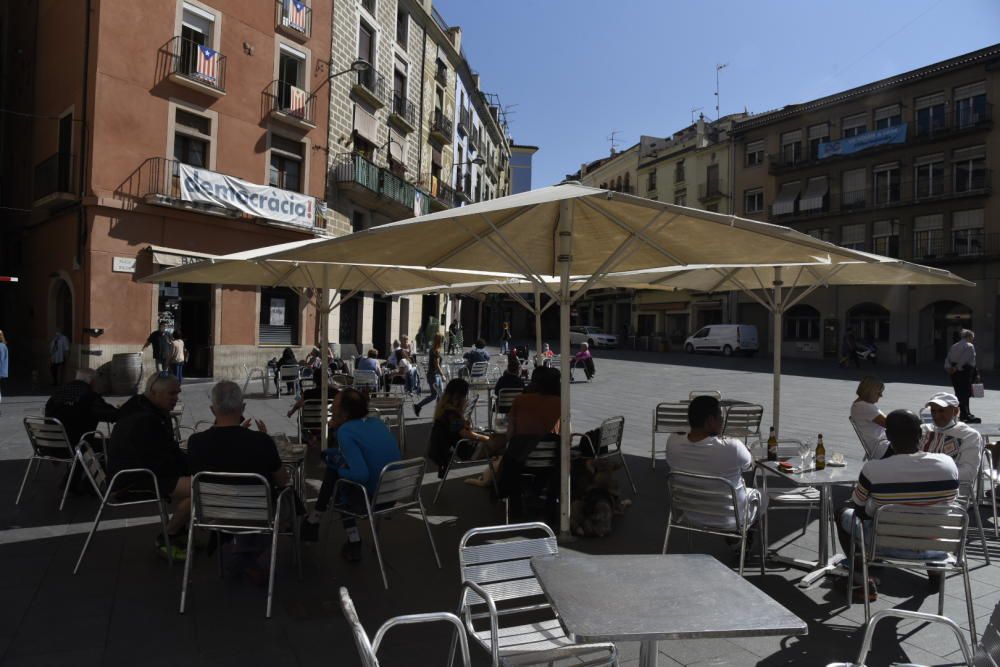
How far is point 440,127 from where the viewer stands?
29.2m

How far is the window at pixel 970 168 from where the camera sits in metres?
29.1

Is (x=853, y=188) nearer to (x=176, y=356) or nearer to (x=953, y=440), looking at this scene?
(x=176, y=356)

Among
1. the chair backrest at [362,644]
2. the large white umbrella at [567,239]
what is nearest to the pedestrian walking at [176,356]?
the large white umbrella at [567,239]

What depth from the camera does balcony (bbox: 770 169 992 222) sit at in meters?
29.2

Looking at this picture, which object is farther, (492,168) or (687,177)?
(492,168)

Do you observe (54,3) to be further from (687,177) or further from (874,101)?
(687,177)

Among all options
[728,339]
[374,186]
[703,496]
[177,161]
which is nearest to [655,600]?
[703,496]

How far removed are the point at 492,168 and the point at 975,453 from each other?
153 ft

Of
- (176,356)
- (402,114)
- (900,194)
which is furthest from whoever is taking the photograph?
(900,194)

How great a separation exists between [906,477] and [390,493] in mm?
3076

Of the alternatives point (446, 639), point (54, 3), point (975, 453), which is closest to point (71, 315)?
point (54, 3)

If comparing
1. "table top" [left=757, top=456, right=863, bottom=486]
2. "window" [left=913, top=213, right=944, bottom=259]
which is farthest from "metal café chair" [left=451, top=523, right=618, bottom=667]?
"window" [left=913, top=213, right=944, bottom=259]

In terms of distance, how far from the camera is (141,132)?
1540 cm

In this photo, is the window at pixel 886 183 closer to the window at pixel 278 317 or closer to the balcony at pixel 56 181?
the window at pixel 278 317
